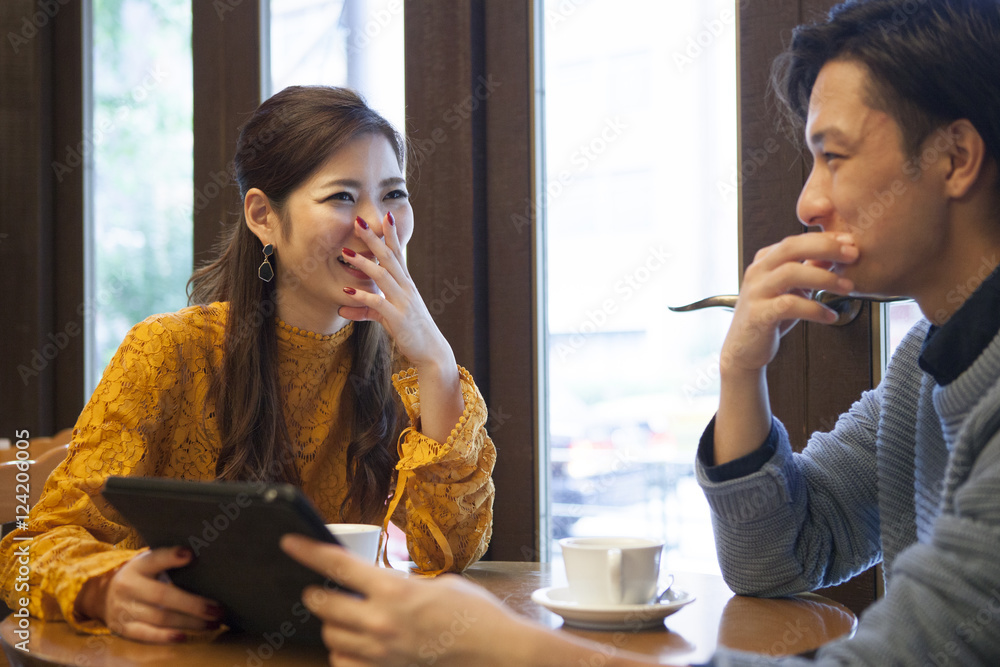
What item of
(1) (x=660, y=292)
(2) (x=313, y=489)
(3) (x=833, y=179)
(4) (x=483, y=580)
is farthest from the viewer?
(1) (x=660, y=292)

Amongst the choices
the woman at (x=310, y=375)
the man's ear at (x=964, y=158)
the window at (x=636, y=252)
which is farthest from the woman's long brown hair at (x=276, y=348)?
the man's ear at (x=964, y=158)

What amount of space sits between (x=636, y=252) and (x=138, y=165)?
162 cm

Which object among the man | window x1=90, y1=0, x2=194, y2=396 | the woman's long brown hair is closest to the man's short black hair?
the man

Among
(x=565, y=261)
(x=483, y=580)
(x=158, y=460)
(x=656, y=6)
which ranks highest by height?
(x=656, y=6)

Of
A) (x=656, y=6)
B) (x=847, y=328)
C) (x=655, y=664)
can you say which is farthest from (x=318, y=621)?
(x=656, y=6)

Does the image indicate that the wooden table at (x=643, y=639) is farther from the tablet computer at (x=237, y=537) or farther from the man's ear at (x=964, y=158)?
the man's ear at (x=964, y=158)

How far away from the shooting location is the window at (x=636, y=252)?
1.76 meters

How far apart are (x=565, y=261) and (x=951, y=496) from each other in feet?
3.84

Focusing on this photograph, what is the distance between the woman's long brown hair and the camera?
1.45 m

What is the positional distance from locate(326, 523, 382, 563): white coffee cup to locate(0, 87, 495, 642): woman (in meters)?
0.34

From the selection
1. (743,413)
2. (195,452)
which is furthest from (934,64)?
(195,452)

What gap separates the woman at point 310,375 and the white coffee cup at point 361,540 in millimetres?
342

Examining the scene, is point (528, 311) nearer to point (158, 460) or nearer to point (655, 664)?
point (158, 460)

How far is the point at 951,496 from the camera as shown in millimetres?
847
